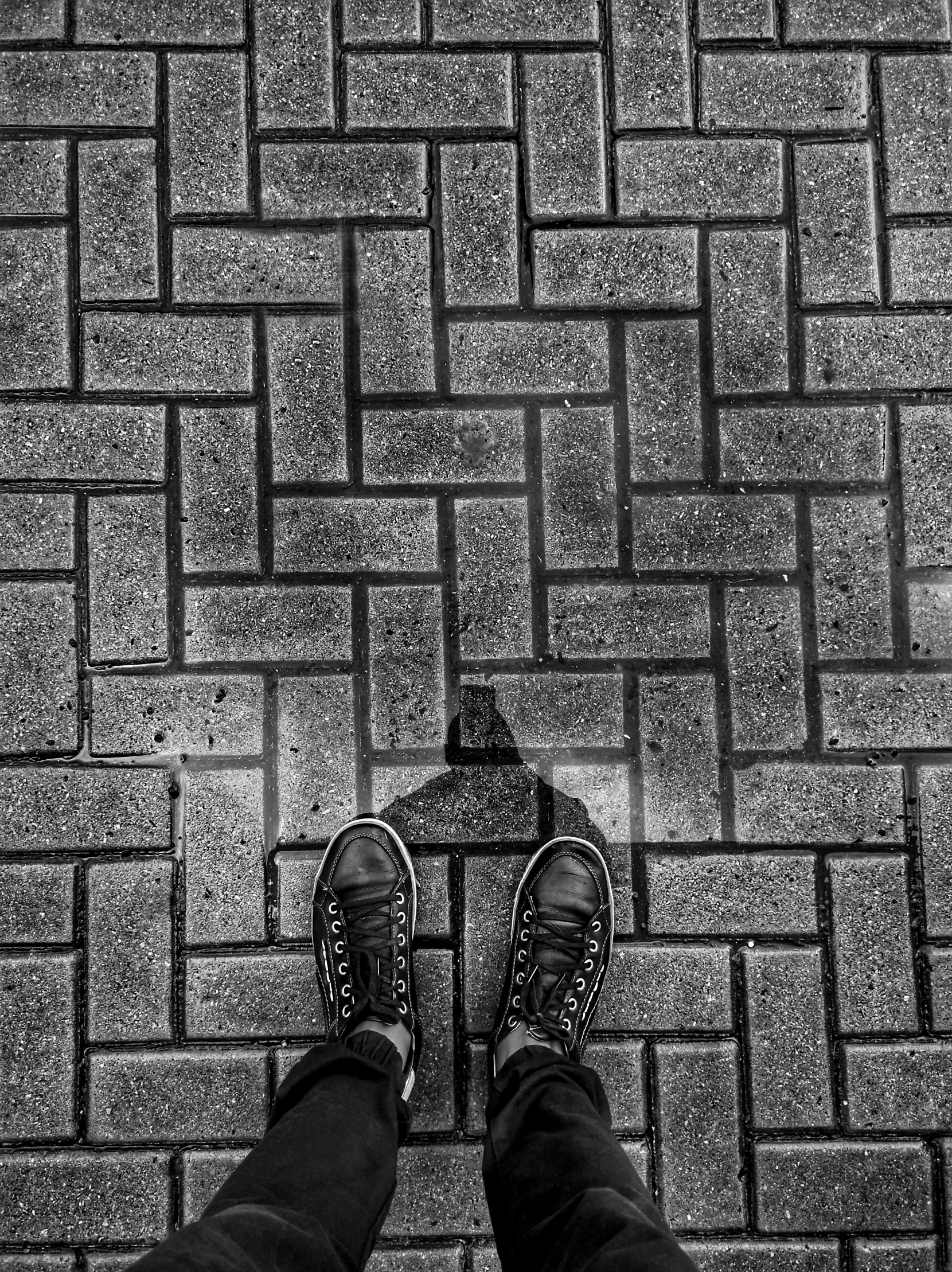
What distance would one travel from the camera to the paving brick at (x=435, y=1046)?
2303 millimetres

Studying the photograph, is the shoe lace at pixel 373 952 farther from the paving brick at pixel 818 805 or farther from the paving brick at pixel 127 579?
the paving brick at pixel 818 805

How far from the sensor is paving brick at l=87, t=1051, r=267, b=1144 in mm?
2303

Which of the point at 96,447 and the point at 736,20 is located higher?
the point at 736,20

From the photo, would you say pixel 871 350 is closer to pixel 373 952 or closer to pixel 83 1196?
pixel 373 952

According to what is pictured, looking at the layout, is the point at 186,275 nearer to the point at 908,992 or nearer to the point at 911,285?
the point at 911,285

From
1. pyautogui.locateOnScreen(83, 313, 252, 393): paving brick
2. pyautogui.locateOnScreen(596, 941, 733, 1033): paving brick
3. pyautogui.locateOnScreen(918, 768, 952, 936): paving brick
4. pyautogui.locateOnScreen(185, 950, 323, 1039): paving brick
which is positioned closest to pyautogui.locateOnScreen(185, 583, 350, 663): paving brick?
pyautogui.locateOnScreen(83, 313, 252, 393): paving brick

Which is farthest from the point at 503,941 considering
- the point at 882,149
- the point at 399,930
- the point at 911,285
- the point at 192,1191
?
the point at 882,149

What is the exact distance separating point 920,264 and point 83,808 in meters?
2.80

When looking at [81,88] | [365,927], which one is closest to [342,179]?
[81,88]

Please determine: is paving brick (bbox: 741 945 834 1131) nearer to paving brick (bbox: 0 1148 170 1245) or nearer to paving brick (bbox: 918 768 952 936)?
paving brick (bbox: 918 768 952 936)

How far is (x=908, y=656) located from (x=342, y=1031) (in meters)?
1.87

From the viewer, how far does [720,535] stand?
240 centimetres

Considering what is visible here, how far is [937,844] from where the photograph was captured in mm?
2381

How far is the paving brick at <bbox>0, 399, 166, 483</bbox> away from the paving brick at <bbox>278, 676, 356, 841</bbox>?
2.41 feet
